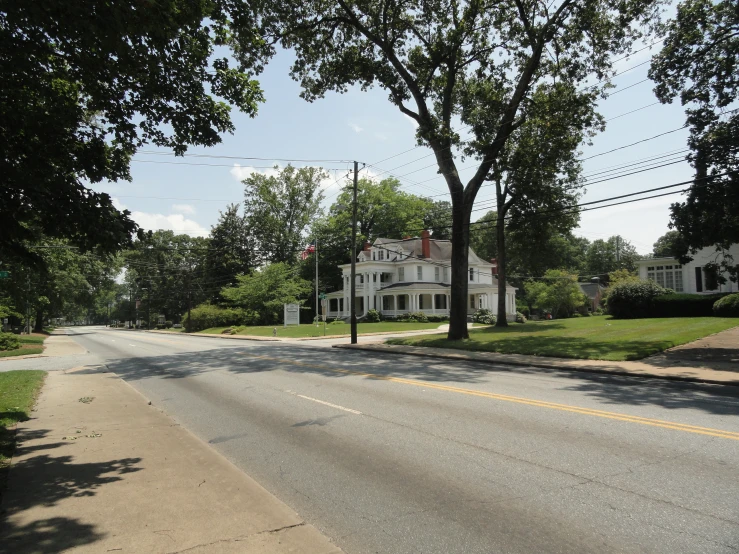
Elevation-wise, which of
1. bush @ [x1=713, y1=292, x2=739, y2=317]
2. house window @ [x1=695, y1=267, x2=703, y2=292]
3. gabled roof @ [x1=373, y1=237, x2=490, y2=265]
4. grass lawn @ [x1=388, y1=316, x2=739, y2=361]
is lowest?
grass lawn @ [x1=388, y1=316, x2=739, y2=361]

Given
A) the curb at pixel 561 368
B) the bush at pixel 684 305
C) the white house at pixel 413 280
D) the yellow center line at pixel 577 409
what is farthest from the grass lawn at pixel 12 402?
the white house at pixel 413 280

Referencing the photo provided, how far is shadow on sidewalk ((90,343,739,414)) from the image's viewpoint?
30.7 feet

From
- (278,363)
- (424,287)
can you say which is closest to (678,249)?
(278,363)

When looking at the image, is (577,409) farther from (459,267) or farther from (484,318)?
(484,318)

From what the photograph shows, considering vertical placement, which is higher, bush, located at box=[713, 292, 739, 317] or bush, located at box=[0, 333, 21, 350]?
bush, located at box=[713, 292, 739, 317]

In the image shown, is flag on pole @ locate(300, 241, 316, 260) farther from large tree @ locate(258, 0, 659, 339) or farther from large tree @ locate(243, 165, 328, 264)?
large tree @ locate(258, 0, 659, 339)

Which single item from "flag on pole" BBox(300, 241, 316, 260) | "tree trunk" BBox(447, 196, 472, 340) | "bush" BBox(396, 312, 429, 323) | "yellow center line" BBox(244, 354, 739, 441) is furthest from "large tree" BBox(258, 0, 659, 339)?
"flag on pole" BBox(300, 241, 316, 260)

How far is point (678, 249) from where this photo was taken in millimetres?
17953

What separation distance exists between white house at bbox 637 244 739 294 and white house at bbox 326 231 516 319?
57.6 feet

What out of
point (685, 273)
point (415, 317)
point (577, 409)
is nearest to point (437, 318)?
point (415, 317)

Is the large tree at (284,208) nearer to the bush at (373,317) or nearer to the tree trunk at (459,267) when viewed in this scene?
the bush at (373,317)

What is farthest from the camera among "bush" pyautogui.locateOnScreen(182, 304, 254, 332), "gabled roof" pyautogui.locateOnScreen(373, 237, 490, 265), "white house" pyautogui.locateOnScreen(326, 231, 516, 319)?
"gabled roof" pyautogui.locateOnScreen(373, 237, 490, 265)

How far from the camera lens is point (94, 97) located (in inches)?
302

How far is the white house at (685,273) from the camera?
110 feet
